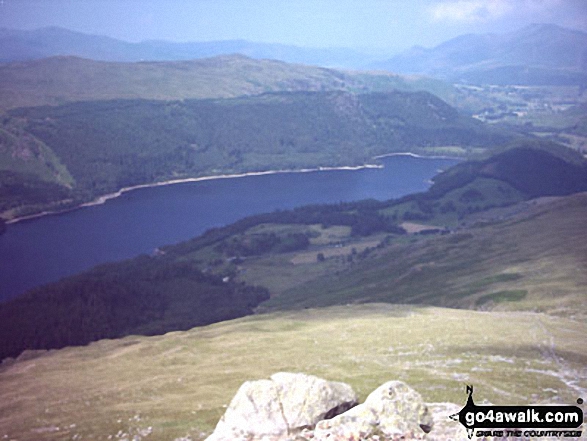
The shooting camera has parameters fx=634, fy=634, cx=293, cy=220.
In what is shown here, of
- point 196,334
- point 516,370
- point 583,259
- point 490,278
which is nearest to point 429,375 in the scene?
point 516,370

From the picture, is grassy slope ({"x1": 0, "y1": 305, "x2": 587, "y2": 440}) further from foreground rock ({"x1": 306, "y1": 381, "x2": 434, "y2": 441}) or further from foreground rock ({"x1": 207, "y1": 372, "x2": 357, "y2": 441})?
foreground rock ({"x1": 306, "y1": 381, "x2": 434, "y2": 441})

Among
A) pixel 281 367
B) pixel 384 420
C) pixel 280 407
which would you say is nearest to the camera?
pixel 384 420

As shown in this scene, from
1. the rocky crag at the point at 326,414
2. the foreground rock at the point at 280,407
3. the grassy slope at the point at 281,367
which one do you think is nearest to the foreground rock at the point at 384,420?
the rocky crag at the point at 326,414

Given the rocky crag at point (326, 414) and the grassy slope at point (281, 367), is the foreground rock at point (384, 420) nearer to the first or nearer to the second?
the rocky crag at point (326, 414)

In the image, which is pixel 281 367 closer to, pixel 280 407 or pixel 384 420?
pixel 280 407

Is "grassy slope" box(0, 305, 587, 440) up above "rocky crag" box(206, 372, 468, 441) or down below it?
below

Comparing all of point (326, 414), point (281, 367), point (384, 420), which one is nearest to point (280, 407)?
point (326, 414)

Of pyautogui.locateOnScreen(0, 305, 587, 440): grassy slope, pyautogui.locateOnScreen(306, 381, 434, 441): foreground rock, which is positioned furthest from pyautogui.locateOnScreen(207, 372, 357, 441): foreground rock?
pyautogui.locateOnScreen(0, 305, 587, 440): grassy slope
